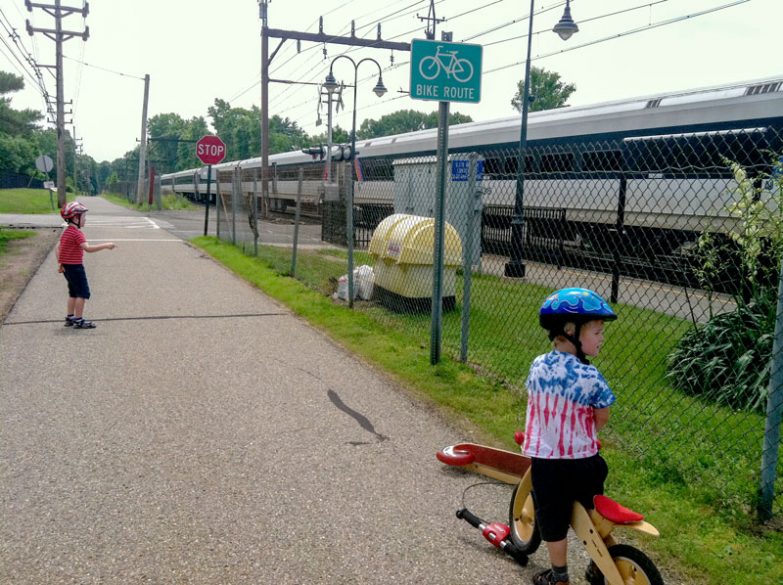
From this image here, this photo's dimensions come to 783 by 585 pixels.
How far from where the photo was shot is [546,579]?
3.02m

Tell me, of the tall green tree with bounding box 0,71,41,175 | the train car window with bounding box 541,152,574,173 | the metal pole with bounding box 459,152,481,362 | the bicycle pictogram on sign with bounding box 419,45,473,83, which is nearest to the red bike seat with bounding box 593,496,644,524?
the metal pole with bounding box 459,152,481,362

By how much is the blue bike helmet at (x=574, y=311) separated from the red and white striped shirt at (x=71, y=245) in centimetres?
686

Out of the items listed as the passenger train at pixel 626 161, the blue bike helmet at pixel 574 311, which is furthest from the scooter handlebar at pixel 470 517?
the passenger train at pixel 626 161

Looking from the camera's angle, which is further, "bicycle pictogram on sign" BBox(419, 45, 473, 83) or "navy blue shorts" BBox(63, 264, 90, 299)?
"navy blue shorts" BBox(63, 264, 90, 299)

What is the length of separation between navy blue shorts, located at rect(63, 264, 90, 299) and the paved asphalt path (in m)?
0.49

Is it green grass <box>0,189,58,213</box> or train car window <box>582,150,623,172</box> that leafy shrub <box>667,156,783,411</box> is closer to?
train car window <box>582,150,623,172</box>

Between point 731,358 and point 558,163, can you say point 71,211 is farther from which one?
point 558,163

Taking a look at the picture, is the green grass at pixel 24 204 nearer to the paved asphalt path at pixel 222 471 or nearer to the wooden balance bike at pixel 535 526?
the paved asphalt path at pixel 222 471

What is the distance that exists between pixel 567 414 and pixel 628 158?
36.1 ft


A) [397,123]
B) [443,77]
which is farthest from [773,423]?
[397,123]

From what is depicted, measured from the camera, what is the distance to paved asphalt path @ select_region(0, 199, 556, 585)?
324 centimetres

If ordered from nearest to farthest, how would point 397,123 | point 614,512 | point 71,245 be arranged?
point 614,512 < point 71,245 < point 397,123

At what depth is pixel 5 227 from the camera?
23109 millimetres

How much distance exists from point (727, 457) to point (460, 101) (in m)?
3.61
